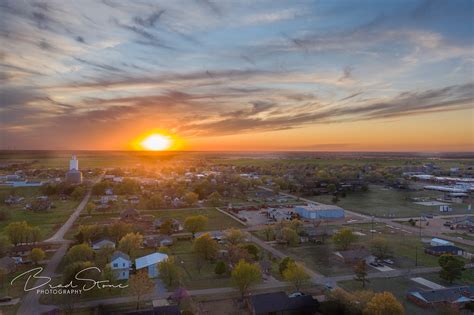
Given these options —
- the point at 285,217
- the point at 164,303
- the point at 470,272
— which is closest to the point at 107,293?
the point at 164,303

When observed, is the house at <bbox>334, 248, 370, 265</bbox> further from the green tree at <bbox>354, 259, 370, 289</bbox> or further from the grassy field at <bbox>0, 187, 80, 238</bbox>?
the grassy field at <bbox>0, 187, 80, 238</bbox>

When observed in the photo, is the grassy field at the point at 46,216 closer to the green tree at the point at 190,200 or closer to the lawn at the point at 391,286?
the green tree at the point at 190,200

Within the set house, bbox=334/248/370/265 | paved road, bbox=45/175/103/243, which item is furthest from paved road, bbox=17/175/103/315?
house, bbox=334/248/370/265

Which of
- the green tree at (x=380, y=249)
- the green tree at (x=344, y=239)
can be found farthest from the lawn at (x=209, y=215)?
the green tree at (x=380, y=249)

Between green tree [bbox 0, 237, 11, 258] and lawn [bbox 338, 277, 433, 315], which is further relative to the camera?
green tree [bbox 0, 237, 11, 258]

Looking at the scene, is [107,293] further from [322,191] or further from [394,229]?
[322,191]
